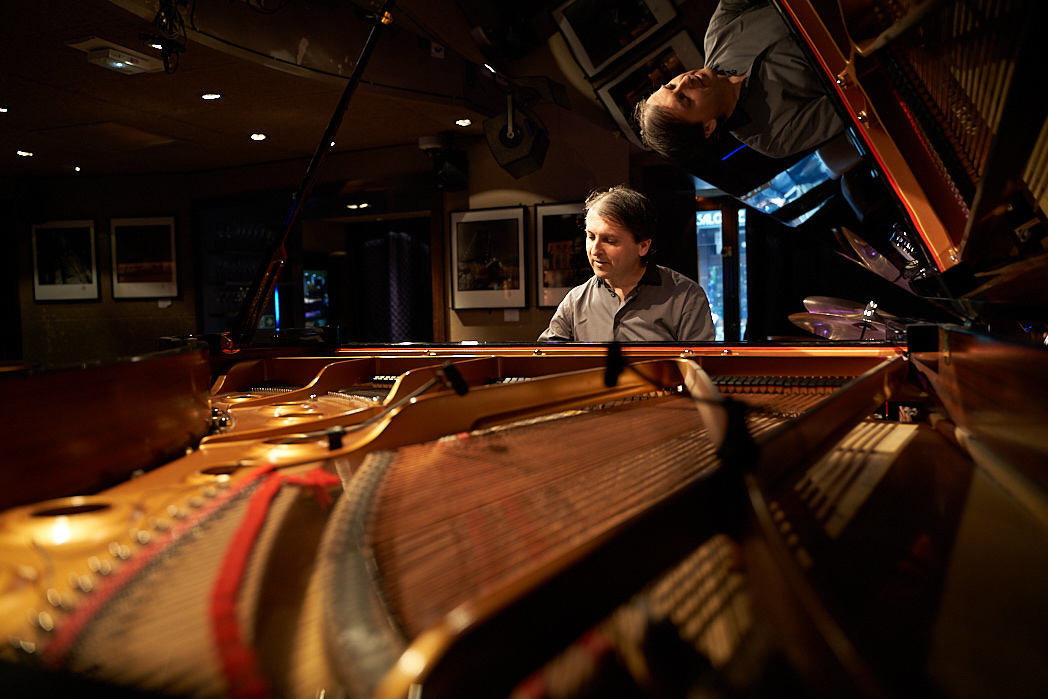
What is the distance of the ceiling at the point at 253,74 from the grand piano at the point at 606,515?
3284 mm

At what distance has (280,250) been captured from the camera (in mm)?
2250

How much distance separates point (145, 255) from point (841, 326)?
314 inches

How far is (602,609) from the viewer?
1.81 ft

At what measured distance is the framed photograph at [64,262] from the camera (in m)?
7.66

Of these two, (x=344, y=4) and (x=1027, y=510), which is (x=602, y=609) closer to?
(x=1027, y=510)

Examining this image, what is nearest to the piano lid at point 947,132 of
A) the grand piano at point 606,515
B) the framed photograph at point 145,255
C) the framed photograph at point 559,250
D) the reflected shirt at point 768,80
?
the grand piano at point 606,515

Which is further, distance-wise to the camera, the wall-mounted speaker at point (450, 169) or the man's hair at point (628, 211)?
the wall-mounted speaker at point (450, 169)

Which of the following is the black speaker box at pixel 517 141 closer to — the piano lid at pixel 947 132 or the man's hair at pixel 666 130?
the man's hair at pixel 666 130

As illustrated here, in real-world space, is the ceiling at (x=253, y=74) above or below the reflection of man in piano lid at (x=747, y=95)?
above

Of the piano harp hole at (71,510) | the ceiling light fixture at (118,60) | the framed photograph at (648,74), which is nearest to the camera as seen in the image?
the piano harp hole at (71,510)

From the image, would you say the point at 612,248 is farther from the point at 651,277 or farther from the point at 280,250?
the point at 280,250

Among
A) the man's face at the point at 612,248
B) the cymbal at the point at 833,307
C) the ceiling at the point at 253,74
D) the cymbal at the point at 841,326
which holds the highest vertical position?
the ceiling at the point at 253,74

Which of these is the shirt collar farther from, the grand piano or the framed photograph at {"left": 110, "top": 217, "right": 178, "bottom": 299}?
the framed photograph at {"left": 110, "top": 217, "right": 178, "bottom": 299}

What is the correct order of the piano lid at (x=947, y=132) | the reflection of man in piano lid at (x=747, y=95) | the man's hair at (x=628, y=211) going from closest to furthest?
1. the piano lid at (x=947, y=132)
2. the man's hair at (x=628, y=211)
3. the reflection of man in piano lid at (x=747, y=95)
